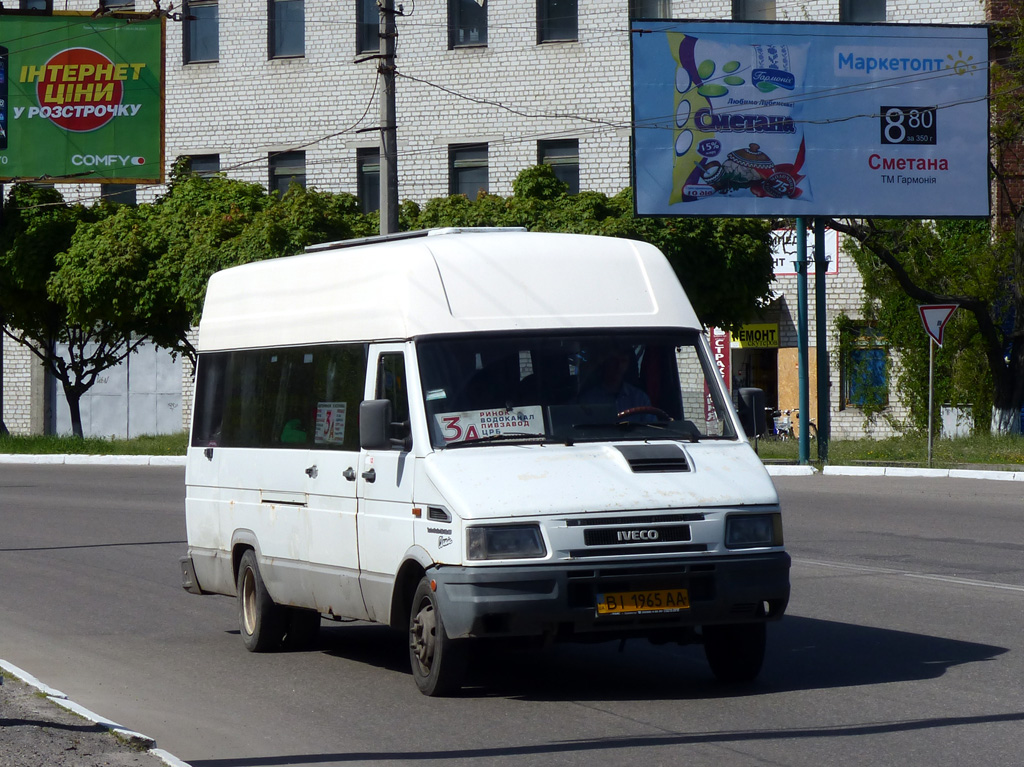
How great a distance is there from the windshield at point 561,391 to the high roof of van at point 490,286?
11 centimetres

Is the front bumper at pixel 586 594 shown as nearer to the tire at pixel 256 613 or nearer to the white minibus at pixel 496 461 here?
the white minibus at pixel 496 461

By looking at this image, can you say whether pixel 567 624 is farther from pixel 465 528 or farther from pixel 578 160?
pixel 578 160

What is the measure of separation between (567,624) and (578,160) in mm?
31460

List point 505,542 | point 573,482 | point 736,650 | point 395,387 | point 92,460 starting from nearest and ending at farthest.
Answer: point 505,542 → point 573,482 → point 736,650 → point 395,387 → point 92,460

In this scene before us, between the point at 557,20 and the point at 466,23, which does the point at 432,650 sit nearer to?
the point at 557,20

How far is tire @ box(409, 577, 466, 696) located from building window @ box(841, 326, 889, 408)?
31.0 m

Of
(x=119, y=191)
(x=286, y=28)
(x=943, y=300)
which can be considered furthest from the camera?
(x=119, y=191)

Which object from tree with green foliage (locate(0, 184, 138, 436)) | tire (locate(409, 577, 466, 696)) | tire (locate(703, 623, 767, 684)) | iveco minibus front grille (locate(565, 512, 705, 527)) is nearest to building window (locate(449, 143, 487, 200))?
tree with green foliage (locate(0, 184, 138, 436))

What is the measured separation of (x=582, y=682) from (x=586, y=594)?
99 cm

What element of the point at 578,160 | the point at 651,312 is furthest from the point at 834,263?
the point at 651,312

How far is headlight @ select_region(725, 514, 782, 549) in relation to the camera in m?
7.70

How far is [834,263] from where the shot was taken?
3819 centimetres

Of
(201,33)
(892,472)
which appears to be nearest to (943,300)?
(892,472)

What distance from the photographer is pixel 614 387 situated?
8273 mm
